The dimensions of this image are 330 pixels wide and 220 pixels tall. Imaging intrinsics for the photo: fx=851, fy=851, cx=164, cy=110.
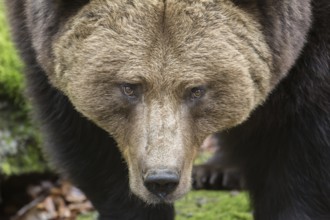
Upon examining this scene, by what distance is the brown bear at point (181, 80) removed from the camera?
447cm

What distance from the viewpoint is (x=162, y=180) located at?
4355 mm

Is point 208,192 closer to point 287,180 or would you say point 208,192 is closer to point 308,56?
point 287,180

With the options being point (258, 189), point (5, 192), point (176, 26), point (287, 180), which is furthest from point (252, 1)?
point (5, 192)

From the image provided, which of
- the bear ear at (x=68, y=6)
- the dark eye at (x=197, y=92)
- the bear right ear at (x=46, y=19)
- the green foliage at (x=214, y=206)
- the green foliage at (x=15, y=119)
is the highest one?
the bear ear at (x=68, y=6)

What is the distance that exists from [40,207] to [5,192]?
642 mm

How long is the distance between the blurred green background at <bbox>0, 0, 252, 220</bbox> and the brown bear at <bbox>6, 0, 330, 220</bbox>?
1.80 meters

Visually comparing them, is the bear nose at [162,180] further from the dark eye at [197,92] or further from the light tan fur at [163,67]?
the dark eye at [197,92]

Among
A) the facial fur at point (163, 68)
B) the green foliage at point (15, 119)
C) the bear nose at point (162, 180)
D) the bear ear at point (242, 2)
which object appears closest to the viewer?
the bear nose at point (162, 180)

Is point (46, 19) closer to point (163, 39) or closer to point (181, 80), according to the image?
point (163, 39)

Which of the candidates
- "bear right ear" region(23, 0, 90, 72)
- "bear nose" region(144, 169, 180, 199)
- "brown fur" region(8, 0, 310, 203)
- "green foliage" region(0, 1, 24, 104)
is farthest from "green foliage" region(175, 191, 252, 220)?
"bear right ear" region(23, 0, 90, 72)

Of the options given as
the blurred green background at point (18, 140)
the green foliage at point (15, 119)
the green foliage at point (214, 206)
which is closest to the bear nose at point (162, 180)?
the green foliage at point (214, 206)

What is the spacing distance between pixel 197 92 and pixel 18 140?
329 centimetres

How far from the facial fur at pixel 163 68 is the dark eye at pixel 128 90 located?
0.6 inches

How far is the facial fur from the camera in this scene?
4.46 m
